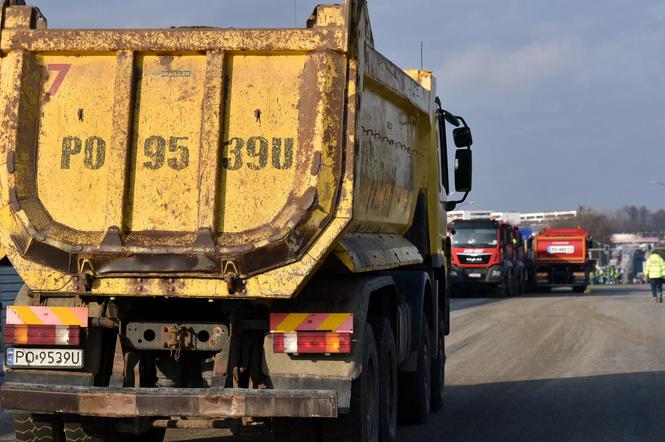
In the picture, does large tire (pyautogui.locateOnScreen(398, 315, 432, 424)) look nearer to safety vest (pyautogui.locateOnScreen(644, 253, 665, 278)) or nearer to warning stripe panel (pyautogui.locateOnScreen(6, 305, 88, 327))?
warning stripe panel (pyautogui.locateOnScreen(6, 305, 88, 327))

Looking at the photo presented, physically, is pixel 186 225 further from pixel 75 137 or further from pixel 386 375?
pixel 386 375

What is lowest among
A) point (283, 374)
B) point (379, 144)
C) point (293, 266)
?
point (283, 374)

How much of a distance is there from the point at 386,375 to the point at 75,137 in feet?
9.07

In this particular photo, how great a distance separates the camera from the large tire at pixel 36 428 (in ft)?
26.0

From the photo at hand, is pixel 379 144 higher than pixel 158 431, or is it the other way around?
pixel 379 144

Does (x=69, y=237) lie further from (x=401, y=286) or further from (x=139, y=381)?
(x=401, y=286)

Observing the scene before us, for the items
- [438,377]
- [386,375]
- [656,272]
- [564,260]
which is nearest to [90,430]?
[386,375]

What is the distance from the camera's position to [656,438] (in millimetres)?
10016

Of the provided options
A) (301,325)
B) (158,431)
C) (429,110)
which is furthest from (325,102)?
(429,110)

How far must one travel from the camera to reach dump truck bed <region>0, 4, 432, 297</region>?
7340 mm

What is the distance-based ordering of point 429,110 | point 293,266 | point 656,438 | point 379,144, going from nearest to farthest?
point 293,266 < point 379,144 < point 656,438 < point 429,110

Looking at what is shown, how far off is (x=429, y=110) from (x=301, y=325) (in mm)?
4769

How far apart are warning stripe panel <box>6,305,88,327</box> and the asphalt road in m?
2.71

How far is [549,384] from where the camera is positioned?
47.1 feet
